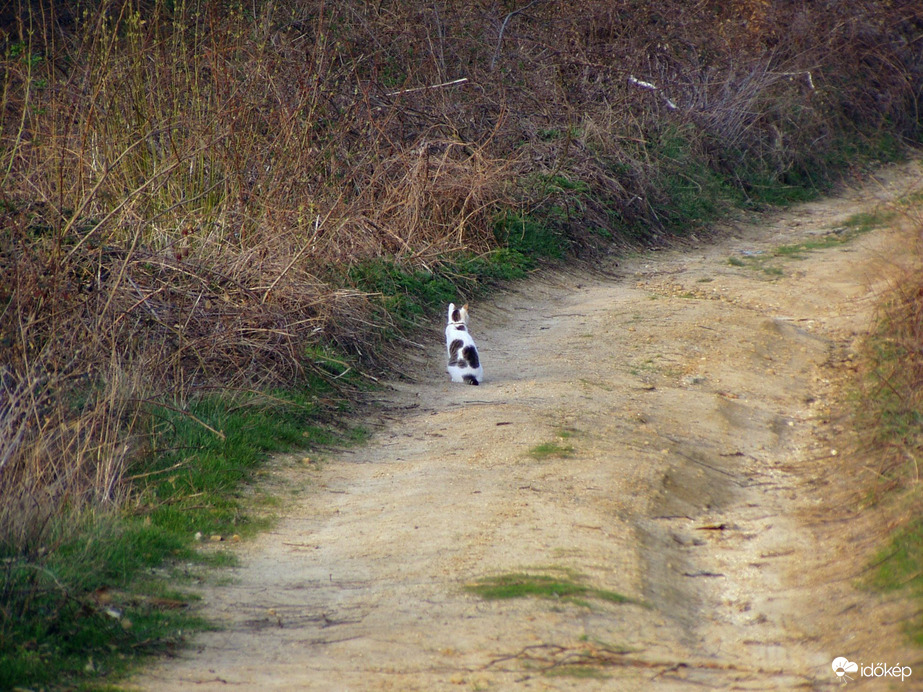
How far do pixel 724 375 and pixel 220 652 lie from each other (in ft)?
17.9

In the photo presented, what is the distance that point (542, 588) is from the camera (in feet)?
14.6

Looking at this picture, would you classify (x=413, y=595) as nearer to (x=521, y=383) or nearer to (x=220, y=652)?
(x=220, y=652)

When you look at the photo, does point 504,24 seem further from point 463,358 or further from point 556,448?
point 556,448

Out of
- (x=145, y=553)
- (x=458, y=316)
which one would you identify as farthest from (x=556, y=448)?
(x=145, y=553)

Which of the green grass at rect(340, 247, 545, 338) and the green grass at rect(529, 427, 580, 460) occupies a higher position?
the green grass at rect(340, 247, 545, 338)

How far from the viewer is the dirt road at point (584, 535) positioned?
13.0 ft

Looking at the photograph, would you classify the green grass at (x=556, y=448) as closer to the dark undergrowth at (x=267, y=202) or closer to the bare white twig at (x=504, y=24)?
→ the dark undergrowth at (x=267, y=202)

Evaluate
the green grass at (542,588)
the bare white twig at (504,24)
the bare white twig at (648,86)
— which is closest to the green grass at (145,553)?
the green grass at (542,588)

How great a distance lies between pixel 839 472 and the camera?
20.3 ft

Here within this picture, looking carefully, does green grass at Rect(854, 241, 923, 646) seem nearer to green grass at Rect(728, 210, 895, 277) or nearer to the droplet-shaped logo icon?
the droplet-shaped logo icon

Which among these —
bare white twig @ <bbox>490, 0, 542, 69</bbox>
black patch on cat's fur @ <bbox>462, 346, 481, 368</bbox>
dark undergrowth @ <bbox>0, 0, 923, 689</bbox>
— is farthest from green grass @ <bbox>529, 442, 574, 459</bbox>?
bare white twig @ <bbox>490, 0, 542, 69</bbox>

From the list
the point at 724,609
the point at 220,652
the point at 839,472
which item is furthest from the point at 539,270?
the point at 220,652

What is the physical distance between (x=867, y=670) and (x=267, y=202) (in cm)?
672

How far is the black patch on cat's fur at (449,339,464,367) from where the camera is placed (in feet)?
26.6
